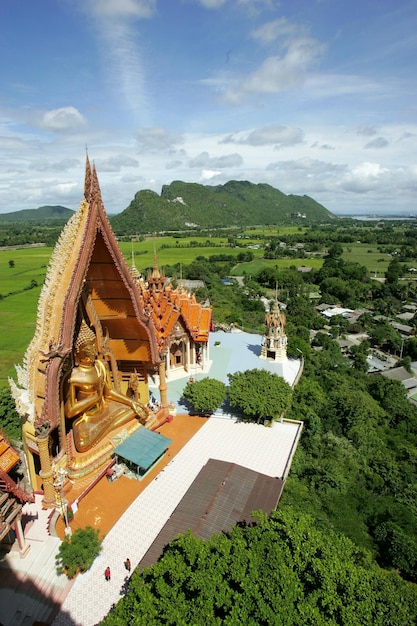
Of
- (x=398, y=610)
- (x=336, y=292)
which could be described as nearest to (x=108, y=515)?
(x=398, y=610)

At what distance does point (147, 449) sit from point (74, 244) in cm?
1093

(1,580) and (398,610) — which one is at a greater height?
(398,610)

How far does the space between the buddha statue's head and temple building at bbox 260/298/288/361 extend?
773 inches

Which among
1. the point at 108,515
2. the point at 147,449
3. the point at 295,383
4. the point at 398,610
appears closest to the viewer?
the point at 398,610

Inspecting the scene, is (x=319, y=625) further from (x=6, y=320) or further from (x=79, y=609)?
(x=6, y=320)

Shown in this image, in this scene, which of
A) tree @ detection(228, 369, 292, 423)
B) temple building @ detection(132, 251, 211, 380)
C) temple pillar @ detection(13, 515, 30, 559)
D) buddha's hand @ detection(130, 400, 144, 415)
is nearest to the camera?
temple pillar @ detection(13, 515, 30, 559)

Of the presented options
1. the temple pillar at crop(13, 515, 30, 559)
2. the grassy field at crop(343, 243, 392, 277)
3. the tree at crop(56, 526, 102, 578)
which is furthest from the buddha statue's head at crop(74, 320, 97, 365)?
the grassy field at crop(343, 243, 392, 277)

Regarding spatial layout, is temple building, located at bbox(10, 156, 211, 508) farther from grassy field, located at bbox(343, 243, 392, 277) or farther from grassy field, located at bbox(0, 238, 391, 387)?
grassy field, located at bbox(343, 243, 392, 277)

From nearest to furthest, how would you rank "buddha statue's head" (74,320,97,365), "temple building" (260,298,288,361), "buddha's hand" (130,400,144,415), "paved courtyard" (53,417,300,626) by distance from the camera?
"paved courtyard" (53,417,300,626) → "buddha statue's head" (74,320,97,365) → "buddha's hand" (130,400,144,415) → "temple building" (260,298,288,361)

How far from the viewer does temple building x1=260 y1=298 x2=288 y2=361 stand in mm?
35562

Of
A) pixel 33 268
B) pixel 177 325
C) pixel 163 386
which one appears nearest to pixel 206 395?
pixel 163 386

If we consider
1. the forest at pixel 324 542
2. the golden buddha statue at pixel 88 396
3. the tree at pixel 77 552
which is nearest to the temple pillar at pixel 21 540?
the tree at pixel 77 552

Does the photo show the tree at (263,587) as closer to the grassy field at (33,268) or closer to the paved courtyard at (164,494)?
the paved courtyard at (164,494)

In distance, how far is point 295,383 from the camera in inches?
1264
